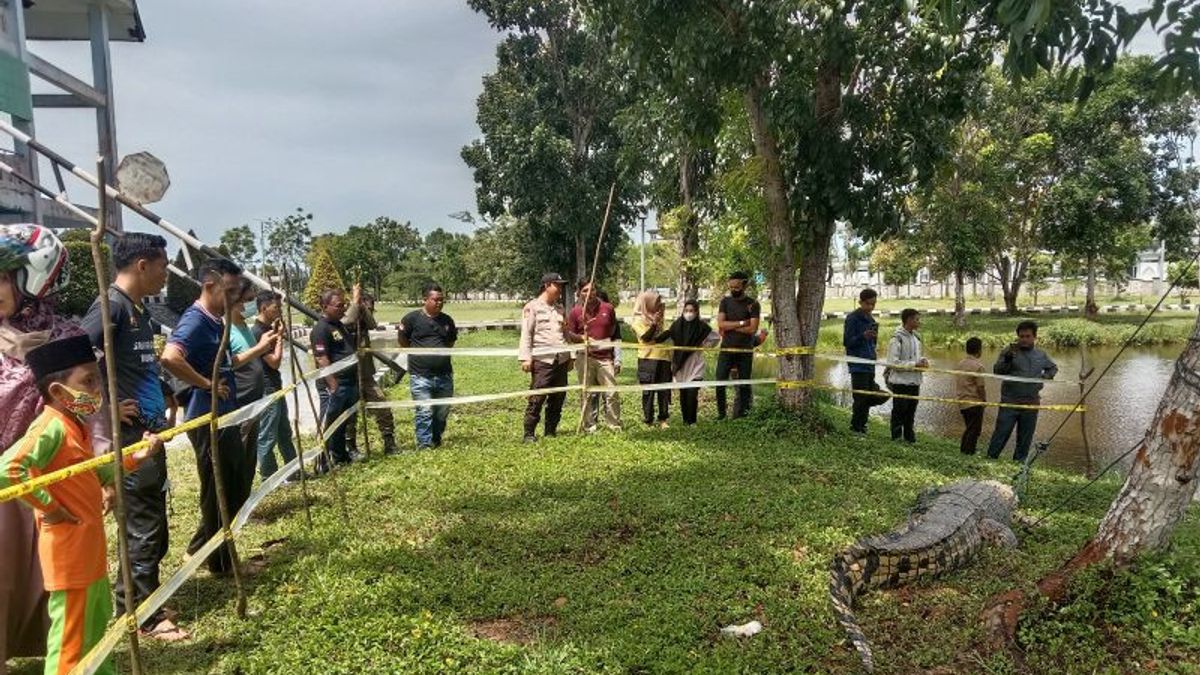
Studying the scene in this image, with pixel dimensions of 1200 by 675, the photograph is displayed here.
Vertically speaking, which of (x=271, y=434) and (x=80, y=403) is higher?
(x=80, y=403)

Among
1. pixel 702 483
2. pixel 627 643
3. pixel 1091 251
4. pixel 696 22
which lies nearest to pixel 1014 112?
pixel 1091 251

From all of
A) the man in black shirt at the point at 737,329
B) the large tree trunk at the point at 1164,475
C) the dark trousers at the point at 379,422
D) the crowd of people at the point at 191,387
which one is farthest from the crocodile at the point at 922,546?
the dark trousers at the point at 379,422

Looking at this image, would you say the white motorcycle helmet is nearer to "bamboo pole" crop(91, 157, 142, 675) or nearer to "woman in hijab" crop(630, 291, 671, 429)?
"bamboo pole" crop(91, 157, 142, 675)

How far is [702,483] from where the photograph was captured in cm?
565

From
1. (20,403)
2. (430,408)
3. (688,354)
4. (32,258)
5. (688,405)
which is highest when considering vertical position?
(32,258)

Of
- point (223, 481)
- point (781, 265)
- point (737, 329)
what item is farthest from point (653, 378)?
point (223, 481)

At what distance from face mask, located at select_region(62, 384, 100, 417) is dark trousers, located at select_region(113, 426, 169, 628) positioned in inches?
31.4

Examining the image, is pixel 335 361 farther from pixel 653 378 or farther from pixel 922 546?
pixel 922 546

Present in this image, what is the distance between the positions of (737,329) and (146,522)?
5.91m

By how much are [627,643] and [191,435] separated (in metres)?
2.65

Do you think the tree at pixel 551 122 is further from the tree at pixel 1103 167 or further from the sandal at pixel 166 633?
the sandal at pixel 166 633

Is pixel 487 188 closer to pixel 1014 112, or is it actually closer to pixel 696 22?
pixel 696 22

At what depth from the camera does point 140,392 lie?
3.39 meters

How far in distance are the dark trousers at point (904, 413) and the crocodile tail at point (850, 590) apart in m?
4.45
